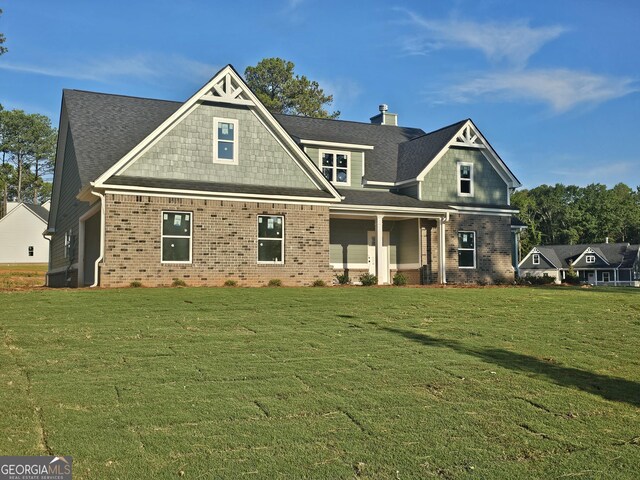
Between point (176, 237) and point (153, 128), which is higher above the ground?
point (153, 128)

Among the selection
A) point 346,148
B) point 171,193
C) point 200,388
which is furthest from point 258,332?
point 346,148

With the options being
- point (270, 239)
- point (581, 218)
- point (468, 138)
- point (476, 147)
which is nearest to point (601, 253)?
point (581, 218)

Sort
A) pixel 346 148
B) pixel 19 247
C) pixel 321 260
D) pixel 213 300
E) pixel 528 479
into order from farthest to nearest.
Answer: pixel 19 247 < pixel 346 148 < pixel 321 260 < pixel 213 300 < pixel 528 479

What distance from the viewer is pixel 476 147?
2631 cm

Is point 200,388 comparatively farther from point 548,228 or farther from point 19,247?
point 548,228

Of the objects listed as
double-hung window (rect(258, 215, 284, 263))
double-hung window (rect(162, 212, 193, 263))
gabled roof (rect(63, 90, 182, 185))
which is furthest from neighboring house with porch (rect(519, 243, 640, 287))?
double-hung window (rect(162, 212, 193, 263))

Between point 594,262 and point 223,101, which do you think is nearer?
point 223,101

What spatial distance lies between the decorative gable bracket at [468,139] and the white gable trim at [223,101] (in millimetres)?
7142

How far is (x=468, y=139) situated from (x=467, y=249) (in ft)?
14.8

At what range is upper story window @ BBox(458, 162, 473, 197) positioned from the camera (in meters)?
26.2

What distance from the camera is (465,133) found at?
26297 mm

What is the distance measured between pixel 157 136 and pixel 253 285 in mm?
5491

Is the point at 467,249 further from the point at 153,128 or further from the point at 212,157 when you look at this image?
the point at 153,128

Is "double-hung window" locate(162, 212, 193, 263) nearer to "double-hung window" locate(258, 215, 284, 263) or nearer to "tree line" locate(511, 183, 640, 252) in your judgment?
"double-hung window" locate(258, 215, 284, 263)
